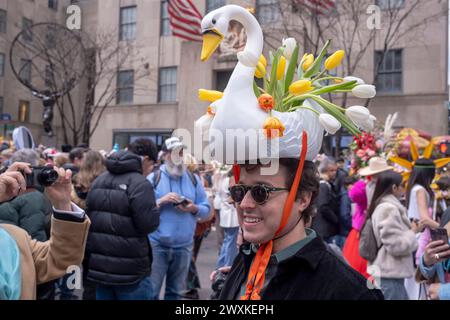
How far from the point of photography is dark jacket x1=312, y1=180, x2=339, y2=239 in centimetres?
672

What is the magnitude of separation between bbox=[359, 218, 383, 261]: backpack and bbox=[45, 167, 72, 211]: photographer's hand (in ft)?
10.2

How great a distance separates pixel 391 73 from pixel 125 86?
1042 cm

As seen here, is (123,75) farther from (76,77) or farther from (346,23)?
(346,23)

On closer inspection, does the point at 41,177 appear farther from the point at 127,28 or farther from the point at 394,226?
the point at 127,28

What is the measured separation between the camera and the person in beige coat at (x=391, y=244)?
4.37 meters

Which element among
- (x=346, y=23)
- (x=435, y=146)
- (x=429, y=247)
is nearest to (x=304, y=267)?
(x=429, y=247)

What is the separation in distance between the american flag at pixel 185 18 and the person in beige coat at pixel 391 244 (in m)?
8.89

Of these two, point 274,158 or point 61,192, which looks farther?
point 61,192

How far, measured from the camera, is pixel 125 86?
19891 mm

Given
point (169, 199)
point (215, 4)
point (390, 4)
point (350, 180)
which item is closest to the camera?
point (169, 199)

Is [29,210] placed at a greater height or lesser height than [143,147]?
lesser

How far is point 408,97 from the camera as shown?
16.2m

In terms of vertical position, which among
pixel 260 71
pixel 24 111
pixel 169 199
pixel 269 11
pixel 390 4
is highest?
pixel 390 4

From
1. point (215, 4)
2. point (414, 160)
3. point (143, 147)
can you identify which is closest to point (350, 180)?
point (414, 160)
